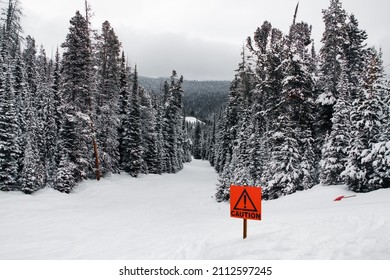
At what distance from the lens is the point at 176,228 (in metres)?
13.3

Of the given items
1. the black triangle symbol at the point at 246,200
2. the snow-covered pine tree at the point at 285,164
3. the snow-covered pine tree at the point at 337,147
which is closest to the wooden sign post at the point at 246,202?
the black triangle symbol at the point at 246,200

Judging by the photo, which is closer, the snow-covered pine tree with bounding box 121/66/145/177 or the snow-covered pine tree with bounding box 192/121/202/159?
the snow-covered pine tree with bounding box 121/66/145/177

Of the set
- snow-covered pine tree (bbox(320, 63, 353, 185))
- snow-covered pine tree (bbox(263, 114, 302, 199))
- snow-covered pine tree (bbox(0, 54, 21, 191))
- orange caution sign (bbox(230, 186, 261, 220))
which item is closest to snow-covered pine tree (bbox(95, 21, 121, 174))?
snow-covered pine tree (bbox(0, 54, 21, 191))

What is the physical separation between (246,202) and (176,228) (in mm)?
6835

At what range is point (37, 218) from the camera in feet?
50.2

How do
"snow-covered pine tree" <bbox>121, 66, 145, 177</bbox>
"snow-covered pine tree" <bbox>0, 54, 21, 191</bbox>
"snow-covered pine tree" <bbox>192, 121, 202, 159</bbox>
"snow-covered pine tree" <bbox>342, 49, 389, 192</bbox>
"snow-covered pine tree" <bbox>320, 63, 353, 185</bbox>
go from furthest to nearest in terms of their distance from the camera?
"snow-covered pine tree" <bbox>192, 121, 202, 159</bbox>, "snow-covered pine tree" <bbox>121, 66, 145, 177</bbox>, "snow-covered pine tree" <bbox>0, 54, 21, 191</bbox>, "snow-covered pine tree" <bbox>320, 63, 353, 185</bbox>, "snow-covered pine tree" <bbox>342, 49, 389, 192</bbox>

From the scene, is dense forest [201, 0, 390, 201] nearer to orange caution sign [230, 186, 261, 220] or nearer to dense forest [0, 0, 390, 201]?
dense forest [0, 0, 390, 201]

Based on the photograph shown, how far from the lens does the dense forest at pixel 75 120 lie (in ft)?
69.1

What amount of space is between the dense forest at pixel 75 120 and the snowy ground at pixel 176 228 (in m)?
2.37

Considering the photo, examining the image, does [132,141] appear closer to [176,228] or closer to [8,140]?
→ [8,140]

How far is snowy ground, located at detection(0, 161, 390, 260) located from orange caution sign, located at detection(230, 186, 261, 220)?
825 millimetres

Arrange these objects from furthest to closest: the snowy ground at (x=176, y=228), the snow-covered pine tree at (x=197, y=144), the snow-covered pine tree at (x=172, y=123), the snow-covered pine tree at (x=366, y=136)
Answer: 1. the snow-covered pine tree at (x=197, y=144)
2. the snow-covered pine tree at (x=172, y=123)
3. the snow-covered pine tree at (x=366, y=136)
4. the snowy ground at (x=176, y=228)

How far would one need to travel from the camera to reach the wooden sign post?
23.7ft

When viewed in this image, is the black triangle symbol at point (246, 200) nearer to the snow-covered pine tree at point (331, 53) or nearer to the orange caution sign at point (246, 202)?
the orange caution sign at point (246, 202)
